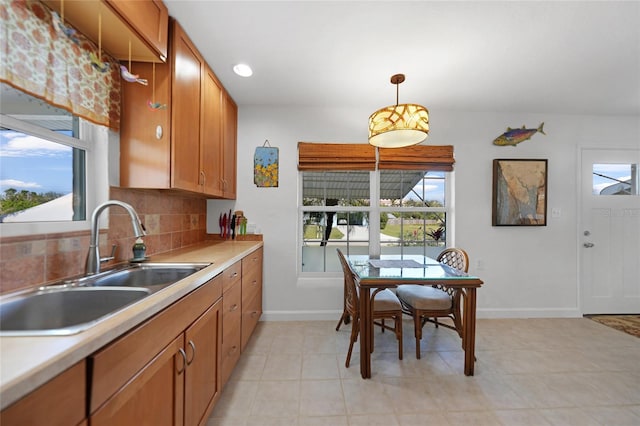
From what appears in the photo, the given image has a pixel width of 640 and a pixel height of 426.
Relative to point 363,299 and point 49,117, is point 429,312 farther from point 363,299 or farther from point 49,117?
point 49,117

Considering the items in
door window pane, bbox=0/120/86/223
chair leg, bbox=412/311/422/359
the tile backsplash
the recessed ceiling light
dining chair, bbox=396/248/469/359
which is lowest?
chair leg, bbox=412/311/422/359

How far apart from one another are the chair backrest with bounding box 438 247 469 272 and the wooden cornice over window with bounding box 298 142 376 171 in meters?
1.23

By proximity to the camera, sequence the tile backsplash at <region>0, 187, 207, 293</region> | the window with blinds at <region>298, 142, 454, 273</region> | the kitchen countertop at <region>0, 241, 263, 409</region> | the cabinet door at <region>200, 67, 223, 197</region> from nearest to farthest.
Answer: the kitchen countertop at <region>0, 241, 263, 409</region>, the tile backsplash at <region>0, 187, 207, 293</region>, the cabinet door at <region>200, 67, 223, 197</region>, the window with blinds at <region>298, 142, 454, 273</region>

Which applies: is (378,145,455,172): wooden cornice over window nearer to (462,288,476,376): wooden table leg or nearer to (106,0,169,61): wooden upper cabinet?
(462,288,476,376): wooden table leg

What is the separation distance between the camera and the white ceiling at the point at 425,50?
1514mm

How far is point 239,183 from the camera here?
2795 millimetres

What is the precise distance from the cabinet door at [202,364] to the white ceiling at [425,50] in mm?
1788

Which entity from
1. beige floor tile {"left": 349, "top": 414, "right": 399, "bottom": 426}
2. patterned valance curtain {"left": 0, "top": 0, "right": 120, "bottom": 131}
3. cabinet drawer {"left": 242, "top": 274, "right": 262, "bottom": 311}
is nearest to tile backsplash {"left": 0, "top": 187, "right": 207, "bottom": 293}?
patterned valance curtain {"left": 0, "top": 0, "right": 120, "bottom": 131}

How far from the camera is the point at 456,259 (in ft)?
7.70

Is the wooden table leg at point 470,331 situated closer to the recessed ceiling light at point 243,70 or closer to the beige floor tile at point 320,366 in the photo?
the beige floor tile at point 320,366

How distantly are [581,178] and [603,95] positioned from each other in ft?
3.01

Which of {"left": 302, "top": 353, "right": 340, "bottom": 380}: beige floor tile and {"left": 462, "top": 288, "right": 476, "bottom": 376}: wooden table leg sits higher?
{"left": 462, "top": 288, "right": 476, "bottom": 376}: wooden table leg

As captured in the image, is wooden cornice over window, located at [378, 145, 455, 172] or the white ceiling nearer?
the white ceiling

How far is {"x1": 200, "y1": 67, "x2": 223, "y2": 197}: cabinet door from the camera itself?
1.96 m
